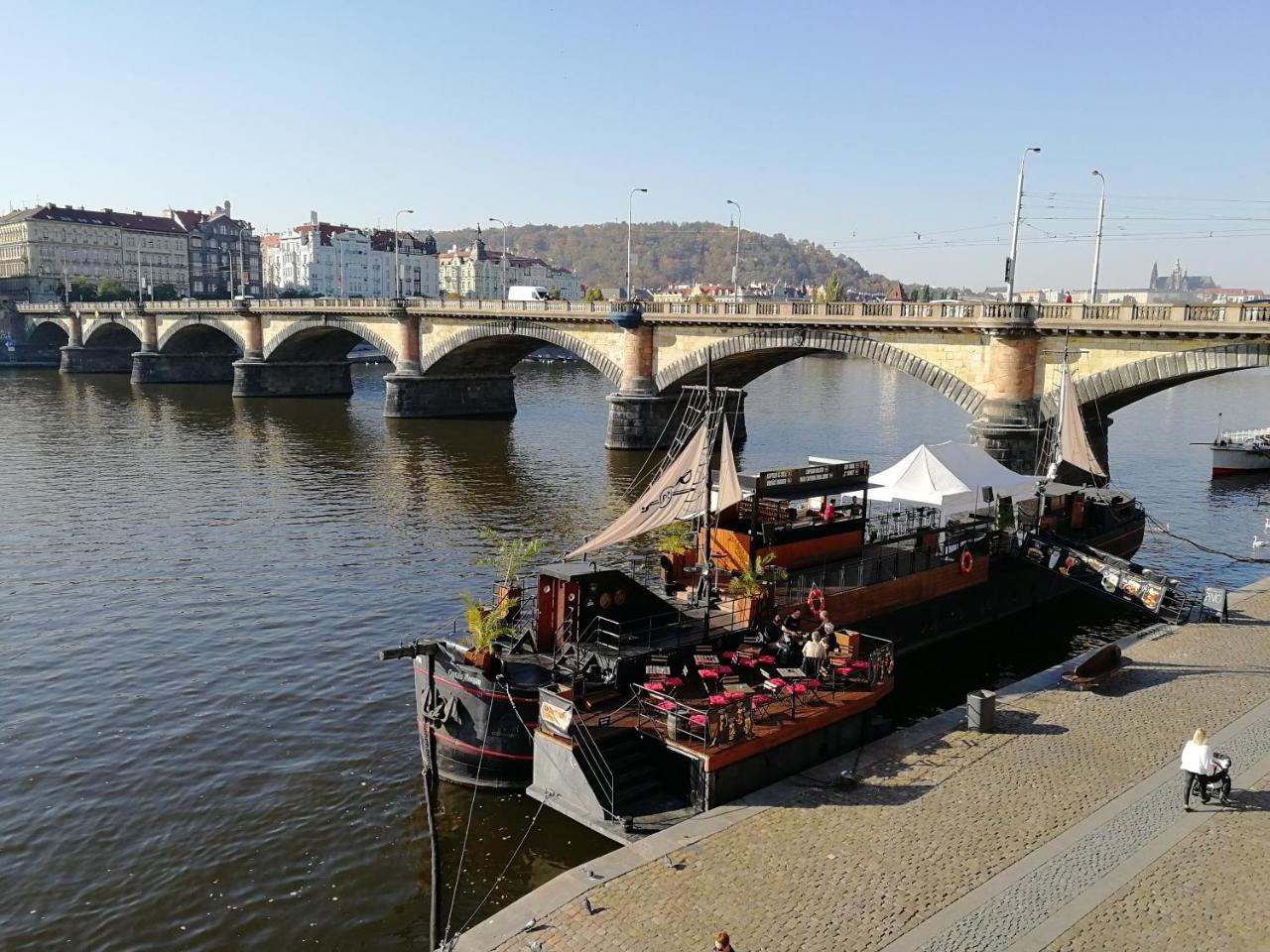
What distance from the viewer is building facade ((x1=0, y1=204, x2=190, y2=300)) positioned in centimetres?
17745

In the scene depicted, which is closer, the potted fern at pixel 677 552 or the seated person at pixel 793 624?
the seated person at pixel 793 624

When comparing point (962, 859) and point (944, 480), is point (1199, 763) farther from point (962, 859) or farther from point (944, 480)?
point (944, 480)

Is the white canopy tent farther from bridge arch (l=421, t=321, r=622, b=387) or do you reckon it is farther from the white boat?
bridge arch (l=421, t=321, r=622, b=387)

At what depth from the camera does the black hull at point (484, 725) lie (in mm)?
18188

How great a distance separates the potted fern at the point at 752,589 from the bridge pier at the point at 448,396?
187ft

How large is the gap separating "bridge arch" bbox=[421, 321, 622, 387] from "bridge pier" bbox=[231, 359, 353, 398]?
22327 mm

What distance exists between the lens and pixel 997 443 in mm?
44656

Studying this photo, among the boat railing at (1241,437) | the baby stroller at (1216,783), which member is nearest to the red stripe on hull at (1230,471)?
the boat railing at (1241,437)

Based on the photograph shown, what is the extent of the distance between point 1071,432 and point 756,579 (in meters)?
18.4

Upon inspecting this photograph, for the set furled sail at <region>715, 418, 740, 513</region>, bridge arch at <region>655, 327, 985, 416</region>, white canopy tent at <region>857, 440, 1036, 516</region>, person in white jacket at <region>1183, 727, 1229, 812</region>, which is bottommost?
person in white jacket at <region>1183, 727, 1229, 812</region>

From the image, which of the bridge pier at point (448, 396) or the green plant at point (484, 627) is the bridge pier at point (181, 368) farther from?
the green plant at point (484, 627)

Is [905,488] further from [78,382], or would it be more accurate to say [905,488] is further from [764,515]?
[78,382]

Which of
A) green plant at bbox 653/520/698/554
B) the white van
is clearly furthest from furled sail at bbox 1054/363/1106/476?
the white van

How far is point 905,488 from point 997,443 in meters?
18.3
